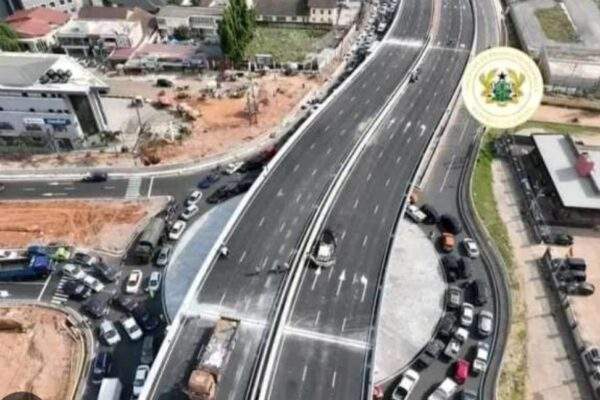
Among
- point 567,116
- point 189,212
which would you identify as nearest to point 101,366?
point 189,212

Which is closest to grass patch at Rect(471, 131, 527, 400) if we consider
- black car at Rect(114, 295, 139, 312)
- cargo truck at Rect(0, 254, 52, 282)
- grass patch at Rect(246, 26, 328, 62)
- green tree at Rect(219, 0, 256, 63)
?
black car at Rect(114, 295, 139, 312)

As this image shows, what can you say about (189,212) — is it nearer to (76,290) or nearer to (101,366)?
(76,290)

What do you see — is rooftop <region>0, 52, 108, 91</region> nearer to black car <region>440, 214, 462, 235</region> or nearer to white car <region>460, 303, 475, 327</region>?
black car <region>440, 214, 462, 235</region>

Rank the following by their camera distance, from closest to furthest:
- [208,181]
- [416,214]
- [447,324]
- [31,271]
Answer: [447,324] → [31,271] → [416,214] → [208,181]

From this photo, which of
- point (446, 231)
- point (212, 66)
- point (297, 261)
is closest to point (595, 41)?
point (446, 231)

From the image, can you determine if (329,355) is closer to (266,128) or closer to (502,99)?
(502,99)

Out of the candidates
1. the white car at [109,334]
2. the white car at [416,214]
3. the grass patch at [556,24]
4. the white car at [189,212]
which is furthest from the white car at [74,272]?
the grass patch at [556,24]
